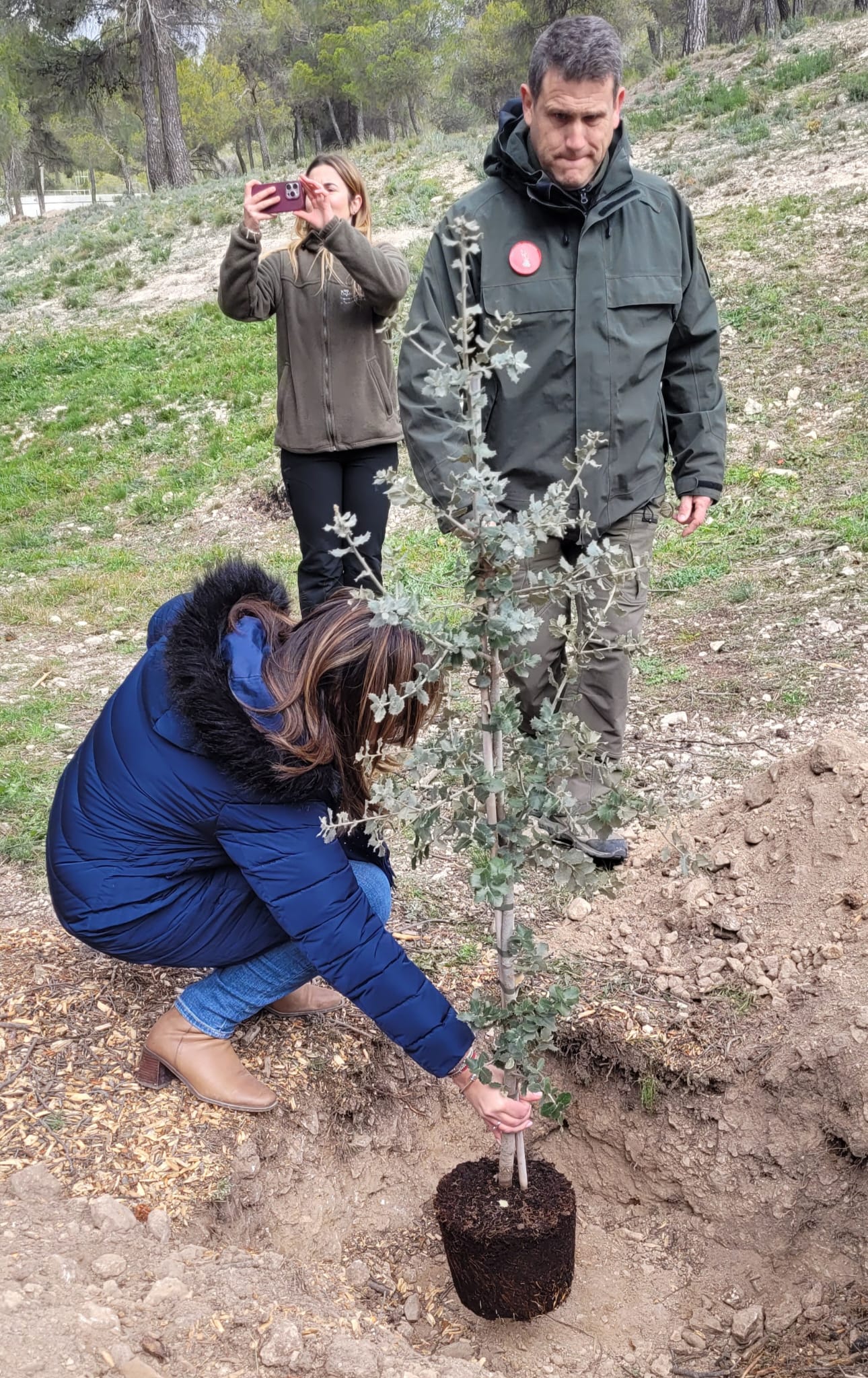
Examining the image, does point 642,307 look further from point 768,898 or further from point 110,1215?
point 110,1215

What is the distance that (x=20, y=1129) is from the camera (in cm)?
268

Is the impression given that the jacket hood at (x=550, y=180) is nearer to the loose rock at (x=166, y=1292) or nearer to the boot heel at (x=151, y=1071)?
the boot heel at (x=151, y=1071)

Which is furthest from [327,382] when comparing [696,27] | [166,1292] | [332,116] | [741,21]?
[332,116]

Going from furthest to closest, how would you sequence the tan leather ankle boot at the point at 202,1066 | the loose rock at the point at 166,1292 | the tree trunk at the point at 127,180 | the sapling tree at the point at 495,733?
the tree trunk at the point at 127,180
the tan leather ankle boot at the point at 202,1066
the loose rock at the point at 166,1292
the sapling tree at the point at 495,733

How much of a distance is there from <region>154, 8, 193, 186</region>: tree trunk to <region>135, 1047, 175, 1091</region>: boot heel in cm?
2325

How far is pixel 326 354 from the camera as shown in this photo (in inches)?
183

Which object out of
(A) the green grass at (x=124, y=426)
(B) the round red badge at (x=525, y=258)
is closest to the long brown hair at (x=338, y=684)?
(B) the round red badge at (x=525, y=258)

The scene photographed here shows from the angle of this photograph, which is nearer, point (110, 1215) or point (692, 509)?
point (110, 1215)

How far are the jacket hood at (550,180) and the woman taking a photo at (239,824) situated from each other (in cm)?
144

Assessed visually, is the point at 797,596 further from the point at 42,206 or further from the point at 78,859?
the point at 42,206

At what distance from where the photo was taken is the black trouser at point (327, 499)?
15.4 ft

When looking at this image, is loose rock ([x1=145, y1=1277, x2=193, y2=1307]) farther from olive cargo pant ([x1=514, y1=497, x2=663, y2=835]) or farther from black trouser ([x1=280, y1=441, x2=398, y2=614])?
black trouser ([x1=280, y1=441, x2=398, y2=614])

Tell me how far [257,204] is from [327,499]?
116 centimetres

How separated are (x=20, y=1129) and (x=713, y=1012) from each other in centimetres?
180
